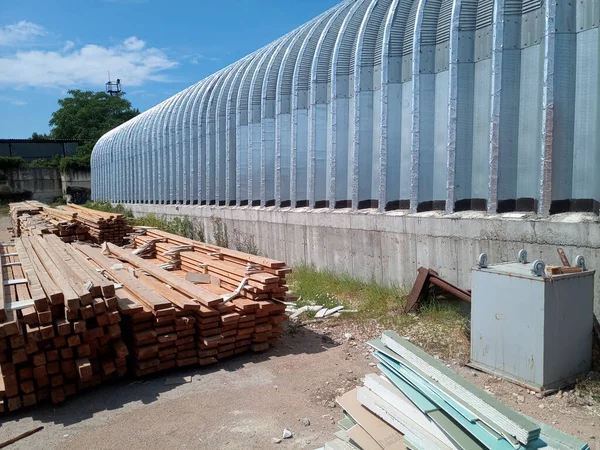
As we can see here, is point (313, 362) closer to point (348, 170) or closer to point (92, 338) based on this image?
point (92, 338)

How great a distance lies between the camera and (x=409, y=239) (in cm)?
866

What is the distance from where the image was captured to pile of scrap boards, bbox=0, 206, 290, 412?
5.25 metres

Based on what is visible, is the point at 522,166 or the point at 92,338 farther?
the point at 522,166

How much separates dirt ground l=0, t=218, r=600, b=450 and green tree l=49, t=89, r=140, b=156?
55885 mm

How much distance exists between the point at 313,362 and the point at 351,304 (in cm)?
247

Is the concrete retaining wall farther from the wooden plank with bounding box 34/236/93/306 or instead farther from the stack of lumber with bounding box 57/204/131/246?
the wooden plank with bounding box 34/236/93/306

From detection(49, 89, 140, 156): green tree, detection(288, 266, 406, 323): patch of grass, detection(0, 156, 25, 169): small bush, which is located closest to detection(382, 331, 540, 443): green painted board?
detection(288, 266, 406, 323): patch of grass

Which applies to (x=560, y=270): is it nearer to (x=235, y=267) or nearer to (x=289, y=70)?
(x=235, y=267)

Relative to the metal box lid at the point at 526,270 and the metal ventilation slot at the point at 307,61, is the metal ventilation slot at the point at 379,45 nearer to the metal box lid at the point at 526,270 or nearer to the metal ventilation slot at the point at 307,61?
the metal ventilation slot at the point at 307,61

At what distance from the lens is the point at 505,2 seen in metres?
7.34

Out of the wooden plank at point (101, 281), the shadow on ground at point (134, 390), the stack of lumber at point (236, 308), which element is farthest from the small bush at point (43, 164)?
the shadow on ground at point (134, 390)

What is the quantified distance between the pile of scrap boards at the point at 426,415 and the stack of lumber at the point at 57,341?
302 cm

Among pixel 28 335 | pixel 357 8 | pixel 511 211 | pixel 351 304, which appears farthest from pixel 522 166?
pixel 28 335

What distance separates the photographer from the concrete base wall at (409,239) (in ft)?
21.0
